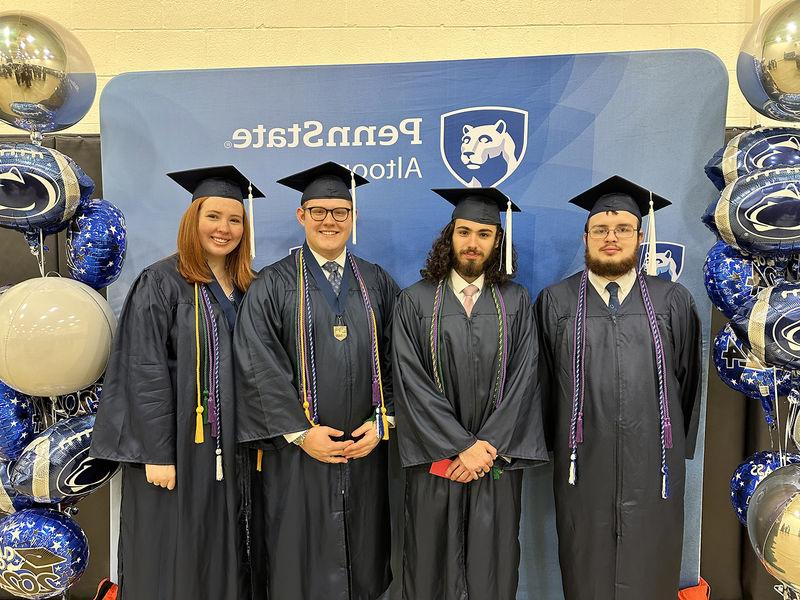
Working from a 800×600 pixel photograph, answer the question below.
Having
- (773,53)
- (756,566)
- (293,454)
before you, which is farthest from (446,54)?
(756,566)

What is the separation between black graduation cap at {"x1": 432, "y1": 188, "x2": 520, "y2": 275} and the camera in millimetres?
2264

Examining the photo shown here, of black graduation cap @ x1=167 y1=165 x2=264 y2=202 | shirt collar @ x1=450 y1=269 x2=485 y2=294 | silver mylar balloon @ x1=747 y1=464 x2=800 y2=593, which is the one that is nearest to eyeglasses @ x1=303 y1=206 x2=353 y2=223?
black graduation cap @ x1=167 y1=165 x2=264 y2=202

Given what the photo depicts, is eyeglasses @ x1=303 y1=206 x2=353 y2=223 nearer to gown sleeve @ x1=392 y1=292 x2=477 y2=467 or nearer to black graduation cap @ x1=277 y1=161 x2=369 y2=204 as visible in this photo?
black graduation cap @ x1=277 y1=161 x2=369 y2=204

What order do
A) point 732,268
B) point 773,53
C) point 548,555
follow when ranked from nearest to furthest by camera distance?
point 773,53
point 732,268
point 548,555

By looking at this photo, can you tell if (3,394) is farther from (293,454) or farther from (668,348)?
(668,348)

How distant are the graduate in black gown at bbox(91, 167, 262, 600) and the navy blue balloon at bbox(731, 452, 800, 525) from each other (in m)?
2.01

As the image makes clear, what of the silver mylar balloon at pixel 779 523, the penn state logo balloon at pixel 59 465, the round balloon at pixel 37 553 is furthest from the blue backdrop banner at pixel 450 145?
the round balloon at pixel 37 553

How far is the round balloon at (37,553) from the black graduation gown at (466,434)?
1.36 meters

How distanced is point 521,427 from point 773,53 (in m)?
1.60

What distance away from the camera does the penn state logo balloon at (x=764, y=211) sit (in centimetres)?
185

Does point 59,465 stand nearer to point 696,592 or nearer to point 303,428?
point 303,428

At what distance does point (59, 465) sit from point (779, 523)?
8.39ft

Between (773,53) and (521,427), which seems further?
(521,427)

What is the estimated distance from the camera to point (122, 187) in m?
2.77
